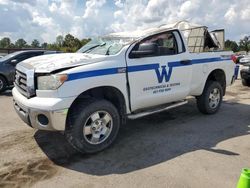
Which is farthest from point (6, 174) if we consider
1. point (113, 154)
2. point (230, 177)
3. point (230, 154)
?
point (230, 154)

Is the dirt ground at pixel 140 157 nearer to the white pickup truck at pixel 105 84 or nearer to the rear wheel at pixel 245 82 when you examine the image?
the white pickup truck at pixel 105 84

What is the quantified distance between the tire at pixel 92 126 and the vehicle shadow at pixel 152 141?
0.17 meters

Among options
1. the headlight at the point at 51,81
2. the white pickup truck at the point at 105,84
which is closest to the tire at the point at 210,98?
the white pickup truck at the point at 105,84

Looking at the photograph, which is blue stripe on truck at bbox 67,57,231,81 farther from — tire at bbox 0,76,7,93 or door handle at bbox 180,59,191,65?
tire at bbox 0,76,7,93

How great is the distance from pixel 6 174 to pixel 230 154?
3.24m

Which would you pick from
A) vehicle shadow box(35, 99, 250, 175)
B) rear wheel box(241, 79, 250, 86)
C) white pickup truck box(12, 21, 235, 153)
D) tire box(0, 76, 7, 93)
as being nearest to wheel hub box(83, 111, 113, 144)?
white pickup truck box(12, 21, 235, 153)

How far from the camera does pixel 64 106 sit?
13.6 feet

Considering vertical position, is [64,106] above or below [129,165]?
above

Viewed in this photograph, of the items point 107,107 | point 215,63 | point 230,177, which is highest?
point 215,63

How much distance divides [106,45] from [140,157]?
215 centimetres

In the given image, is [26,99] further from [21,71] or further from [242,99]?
[242,99]

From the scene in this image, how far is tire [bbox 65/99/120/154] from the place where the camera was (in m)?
4.30

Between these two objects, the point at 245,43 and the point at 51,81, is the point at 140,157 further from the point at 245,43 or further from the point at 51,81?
the point at 245,43

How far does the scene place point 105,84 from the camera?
4.57 metres
